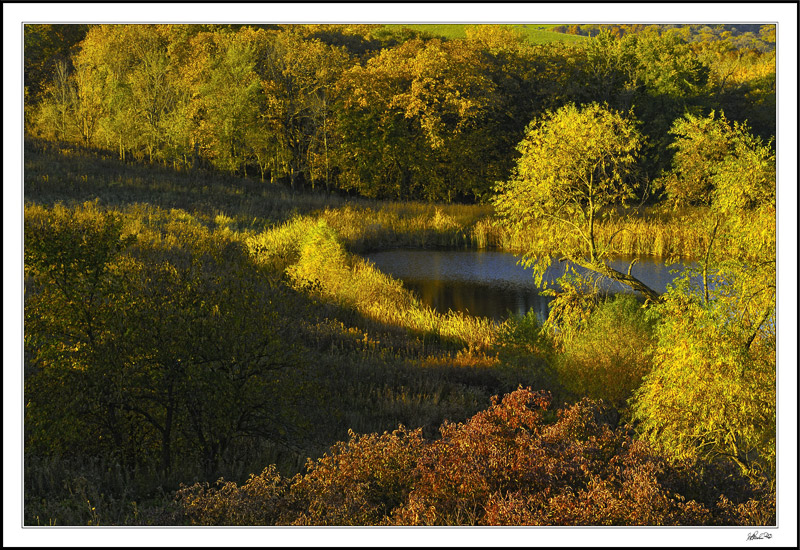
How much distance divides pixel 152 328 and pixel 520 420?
4180 mm

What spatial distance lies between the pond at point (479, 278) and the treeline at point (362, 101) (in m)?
16.8

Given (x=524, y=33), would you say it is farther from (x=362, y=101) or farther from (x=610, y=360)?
(x=610, y=360)

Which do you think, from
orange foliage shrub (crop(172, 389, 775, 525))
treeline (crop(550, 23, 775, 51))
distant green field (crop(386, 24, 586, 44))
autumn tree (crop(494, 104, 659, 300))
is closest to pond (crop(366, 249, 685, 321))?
autumn tree (crop(494, 104, 659, 300))

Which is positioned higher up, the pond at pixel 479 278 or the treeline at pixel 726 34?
the treeline at pixel 726 34

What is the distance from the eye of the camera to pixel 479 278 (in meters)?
27.2

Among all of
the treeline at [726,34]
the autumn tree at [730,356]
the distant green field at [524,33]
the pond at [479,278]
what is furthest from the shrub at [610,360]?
the treeline at [726,34]

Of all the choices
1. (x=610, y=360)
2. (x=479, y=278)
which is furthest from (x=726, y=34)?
(x=610, y=360)

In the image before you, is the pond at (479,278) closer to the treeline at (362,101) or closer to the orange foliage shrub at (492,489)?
the orange foliage shrub at (492,489)

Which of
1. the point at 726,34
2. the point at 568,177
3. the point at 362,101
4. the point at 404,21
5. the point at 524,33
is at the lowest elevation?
the point at 568,177

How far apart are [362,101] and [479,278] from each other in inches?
873

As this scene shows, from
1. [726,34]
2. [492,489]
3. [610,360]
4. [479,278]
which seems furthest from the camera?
[726,34]

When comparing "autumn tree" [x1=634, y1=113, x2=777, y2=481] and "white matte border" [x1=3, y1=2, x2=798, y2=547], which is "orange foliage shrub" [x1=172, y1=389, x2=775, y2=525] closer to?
"white matte border" [x1=3, y1=2, x2=798, y2=547]

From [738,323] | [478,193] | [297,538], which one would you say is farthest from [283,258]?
[478,193]

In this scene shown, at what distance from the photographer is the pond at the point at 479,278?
2380cm
